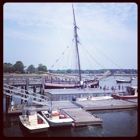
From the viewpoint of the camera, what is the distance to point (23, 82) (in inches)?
947

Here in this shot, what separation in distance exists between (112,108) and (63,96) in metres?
9.71

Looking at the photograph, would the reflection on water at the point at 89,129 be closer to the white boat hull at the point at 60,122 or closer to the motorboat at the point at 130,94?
the white boat hull at the point at 60,122

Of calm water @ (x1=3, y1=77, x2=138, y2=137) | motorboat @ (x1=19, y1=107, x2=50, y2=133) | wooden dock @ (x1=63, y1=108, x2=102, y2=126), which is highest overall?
motorboat @ (x1=19, y1=107, x2=50, y2=133)

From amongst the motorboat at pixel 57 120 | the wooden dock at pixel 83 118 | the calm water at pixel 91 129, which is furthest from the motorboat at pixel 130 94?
the motorboat at pixel 57 120

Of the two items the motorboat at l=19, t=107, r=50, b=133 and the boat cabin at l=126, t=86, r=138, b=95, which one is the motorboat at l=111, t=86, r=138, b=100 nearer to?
the boat cabin at l=126, t=86, r=138, b=95

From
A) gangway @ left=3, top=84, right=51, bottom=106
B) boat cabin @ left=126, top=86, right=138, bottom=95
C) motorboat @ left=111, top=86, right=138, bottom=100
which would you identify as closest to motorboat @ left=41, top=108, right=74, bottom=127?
gangway @ left=3, top=84, right=51, bottom=106

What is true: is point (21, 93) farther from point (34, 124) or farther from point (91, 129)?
point (91, 129)

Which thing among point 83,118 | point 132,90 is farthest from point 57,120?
point 132,90

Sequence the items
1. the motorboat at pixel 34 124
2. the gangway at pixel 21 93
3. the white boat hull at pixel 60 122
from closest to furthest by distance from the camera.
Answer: the motorboat at pixel 34 124 → the white boat hull at pixel 60 122 → the gangway at pixel 21 93

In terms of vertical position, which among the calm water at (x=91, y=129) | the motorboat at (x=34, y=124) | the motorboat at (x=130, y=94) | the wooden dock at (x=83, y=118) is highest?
the motorboat at (x=130, y=94)

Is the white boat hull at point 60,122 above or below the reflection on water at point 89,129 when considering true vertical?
above

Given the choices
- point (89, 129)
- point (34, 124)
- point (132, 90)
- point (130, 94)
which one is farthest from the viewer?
point (130, 94)

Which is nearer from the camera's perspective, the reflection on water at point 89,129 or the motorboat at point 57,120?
the reflection on water at point 89,129

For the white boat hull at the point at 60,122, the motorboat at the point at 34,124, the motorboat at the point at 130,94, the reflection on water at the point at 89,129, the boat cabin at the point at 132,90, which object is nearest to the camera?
the motorboat at the point at 34,124
